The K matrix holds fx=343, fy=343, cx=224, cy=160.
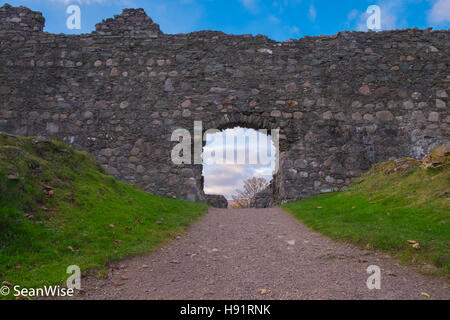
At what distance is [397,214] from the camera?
7223 millimetres

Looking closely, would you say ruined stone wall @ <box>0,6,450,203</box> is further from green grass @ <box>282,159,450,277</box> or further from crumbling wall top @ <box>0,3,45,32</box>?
green grass @ <box>282,159,450,277</box>

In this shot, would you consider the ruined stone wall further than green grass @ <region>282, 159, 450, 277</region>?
Yes

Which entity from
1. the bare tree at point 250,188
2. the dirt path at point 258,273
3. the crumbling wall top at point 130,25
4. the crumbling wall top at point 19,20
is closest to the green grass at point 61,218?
the dirt path at point 258,273

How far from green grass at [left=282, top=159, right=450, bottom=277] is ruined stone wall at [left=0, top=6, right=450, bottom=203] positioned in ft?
8.32

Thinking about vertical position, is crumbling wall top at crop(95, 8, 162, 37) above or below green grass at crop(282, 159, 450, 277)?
above

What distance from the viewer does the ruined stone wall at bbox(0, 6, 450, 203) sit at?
43.2ft

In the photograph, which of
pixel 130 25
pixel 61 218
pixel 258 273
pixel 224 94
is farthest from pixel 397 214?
pixel 130 25

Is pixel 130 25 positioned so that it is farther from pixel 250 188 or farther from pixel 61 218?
pixel 250 188

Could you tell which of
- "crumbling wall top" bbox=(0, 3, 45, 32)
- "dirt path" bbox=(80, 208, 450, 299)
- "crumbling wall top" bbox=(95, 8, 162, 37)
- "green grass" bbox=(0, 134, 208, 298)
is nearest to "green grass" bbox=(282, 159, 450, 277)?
"dirt path" bbox=(80, 208, 450, 299)

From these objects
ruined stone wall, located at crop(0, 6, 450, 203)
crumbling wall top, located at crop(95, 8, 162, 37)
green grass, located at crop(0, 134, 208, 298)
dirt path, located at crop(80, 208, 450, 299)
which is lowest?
dirt path, located at crop(80, 208, 450, 299)

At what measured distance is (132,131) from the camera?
13.5 m
